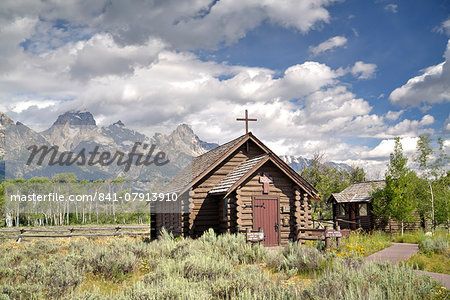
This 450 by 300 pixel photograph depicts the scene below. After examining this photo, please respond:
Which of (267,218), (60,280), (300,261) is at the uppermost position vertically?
(267,218)

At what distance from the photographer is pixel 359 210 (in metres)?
35.9

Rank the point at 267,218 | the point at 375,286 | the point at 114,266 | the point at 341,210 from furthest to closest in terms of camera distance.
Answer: the point at 341,210 < the point at 267,218 < the point at 114,266 < the point at 375,286

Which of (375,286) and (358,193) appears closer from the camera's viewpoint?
(375,286)

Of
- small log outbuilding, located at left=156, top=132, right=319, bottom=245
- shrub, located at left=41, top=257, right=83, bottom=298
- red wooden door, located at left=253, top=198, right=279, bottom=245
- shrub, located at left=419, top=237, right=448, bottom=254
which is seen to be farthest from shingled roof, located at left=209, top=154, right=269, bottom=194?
shrub, located at left=41, top=257, right=83, bottom=298

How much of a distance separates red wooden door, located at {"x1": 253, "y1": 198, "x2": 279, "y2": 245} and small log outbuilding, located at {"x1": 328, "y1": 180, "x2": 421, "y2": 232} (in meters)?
16.6

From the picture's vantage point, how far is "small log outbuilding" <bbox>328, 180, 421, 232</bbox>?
108ft

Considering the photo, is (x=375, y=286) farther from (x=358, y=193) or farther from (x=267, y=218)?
(x=358, y=193)

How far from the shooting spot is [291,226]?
18.4 m

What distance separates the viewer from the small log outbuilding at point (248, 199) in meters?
17.6

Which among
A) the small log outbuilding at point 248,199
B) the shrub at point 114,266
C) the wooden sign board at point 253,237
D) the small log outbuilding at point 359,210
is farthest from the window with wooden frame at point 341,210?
the shrub at point 114,266

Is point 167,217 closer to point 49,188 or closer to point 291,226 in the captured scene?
point 291,226

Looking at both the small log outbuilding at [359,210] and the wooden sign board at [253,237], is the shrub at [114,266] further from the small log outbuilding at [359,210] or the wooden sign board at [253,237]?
the small log outbuilding at [359,210]

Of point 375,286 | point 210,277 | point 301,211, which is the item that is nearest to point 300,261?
point 210,277

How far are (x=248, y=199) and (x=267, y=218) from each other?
1463 mm
